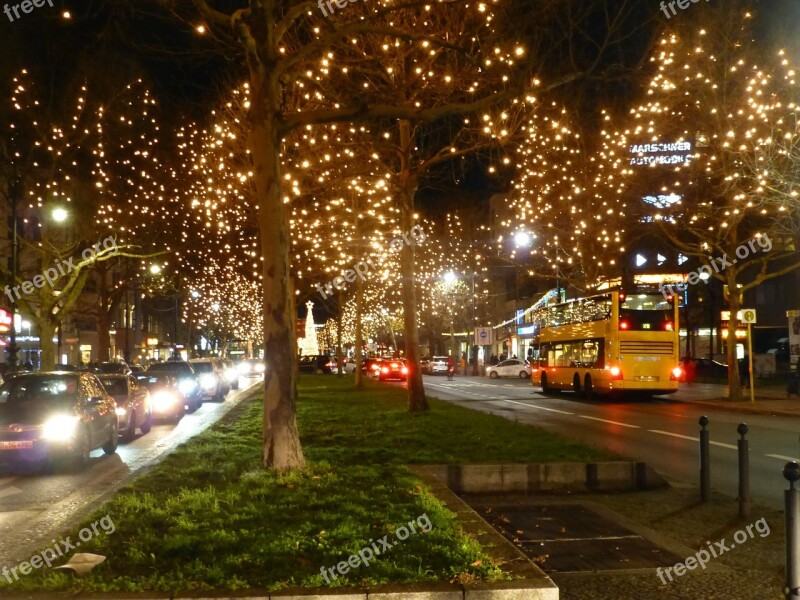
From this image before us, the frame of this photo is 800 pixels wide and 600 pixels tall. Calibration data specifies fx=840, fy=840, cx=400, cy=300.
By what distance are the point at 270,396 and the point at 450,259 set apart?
4187cm

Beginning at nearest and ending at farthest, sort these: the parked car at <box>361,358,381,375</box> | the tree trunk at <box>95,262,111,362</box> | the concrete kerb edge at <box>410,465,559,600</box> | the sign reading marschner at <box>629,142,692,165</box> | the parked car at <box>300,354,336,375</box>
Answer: the concrete kerb edge at <box>410,465,559,600</box>
the sign reading marschner at <box>629,142,692,165</box>
the tree trunk at <box>95,262,111,362</box>
the parked car at <box>361,358,381,375</box>
the parked car at <box>300,354,336,375</box>

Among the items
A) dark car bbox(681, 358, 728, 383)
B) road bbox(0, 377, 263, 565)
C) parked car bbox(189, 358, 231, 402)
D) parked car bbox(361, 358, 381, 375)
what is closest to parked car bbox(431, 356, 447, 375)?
parked car bbox(361, 358, 381, 375)

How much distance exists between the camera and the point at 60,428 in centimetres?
1355

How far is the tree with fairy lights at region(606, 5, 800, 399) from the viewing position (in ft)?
71.8

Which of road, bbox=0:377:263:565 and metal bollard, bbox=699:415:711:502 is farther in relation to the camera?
metal bollard, bbox=699:415:711:502

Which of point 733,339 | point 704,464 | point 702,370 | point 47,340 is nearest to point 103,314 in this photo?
point 47,340

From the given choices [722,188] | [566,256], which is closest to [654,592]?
[722,188]

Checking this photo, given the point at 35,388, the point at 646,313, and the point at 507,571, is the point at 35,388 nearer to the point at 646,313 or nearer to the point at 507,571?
the point at 507,571

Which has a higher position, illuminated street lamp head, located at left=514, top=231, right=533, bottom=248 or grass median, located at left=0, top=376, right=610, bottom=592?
illuminated street lamp head, located at left=514, top=231, right=533, bottom=248

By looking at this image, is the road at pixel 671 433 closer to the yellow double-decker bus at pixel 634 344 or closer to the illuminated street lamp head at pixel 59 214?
the yellow double-decker bus at pixel 634 344

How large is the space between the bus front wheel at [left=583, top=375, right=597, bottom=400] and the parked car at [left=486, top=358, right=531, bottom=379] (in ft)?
81.9

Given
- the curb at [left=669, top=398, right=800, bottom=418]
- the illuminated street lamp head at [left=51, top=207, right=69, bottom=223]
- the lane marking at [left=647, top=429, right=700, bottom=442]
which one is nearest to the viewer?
the lane marking at [left=647, top=429, right=700, bottom=442]

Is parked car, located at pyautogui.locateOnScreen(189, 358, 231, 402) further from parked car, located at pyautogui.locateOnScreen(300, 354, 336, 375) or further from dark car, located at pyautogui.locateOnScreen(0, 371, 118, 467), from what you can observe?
parked car, located at pyautogui.locateOnScreen(300, 354, 336, 375)

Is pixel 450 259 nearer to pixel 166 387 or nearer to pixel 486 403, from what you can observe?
pixel 486 403
